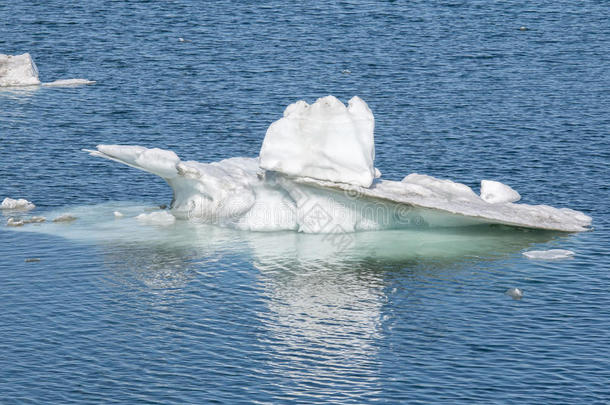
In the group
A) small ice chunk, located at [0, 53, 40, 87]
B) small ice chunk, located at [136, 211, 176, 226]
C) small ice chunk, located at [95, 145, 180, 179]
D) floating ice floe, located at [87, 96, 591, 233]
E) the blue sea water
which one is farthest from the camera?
small ice chunk, located at [0, 53, 40, 87]

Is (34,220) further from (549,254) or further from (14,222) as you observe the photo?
(549,254)

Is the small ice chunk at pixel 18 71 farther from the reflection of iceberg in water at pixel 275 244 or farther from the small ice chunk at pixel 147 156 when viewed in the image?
the small ice chunk at pixel 147 156

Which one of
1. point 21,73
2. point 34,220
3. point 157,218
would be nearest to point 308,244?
point 157,218

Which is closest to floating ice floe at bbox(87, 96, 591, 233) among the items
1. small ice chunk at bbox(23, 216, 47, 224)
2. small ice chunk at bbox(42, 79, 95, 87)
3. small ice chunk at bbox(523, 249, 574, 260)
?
small ice chunk at bbox(523, 249, 574, 260)

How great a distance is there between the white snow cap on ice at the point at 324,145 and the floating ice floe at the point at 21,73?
5054cm

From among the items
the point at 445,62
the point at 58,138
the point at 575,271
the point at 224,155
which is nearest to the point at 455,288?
the point at 575,271

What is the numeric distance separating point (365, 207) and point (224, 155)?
22526mm

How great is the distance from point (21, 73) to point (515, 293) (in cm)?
6846

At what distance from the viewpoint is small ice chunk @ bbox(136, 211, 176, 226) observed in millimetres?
65625

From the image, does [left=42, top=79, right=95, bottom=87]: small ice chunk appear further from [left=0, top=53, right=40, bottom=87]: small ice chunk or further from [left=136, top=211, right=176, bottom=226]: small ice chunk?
[left=136, top=211, right=176, bottom=226]: small ice chunk

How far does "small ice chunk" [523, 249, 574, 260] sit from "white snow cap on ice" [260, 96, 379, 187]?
906 centimetres

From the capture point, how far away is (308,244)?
60781 millimetres

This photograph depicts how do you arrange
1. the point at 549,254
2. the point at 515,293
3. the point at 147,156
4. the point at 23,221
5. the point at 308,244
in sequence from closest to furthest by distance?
the point at 515,293 < the point at 549,254 < the point at 308,244 < the point at 147,156 < the point at 23,221

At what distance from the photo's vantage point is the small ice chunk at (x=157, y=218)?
65625 millimetres
